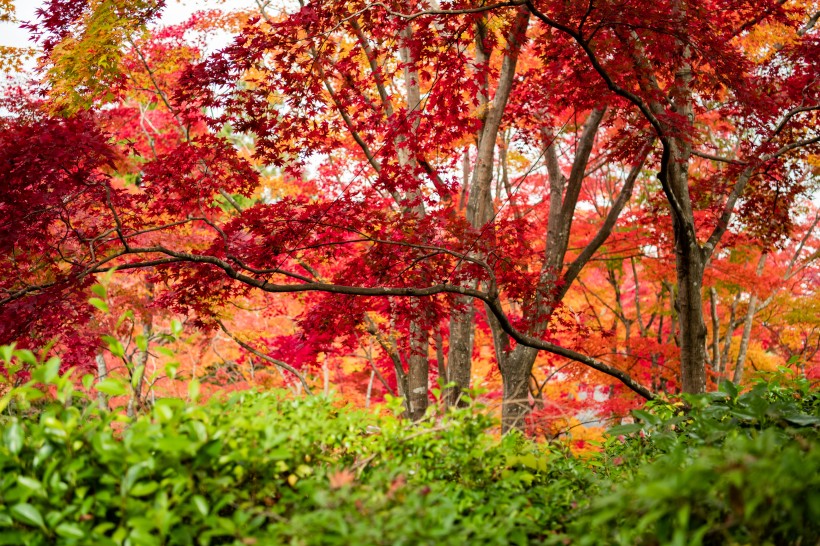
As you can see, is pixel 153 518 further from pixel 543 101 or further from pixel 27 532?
pixel 543 101

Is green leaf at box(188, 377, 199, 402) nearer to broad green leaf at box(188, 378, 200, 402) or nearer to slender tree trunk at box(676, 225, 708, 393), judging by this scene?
broad green leaf at box(188, 378, 200, 402)

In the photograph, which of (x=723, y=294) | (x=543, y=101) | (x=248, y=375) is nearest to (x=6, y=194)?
(x=543, y=101)

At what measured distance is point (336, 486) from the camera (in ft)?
5.93

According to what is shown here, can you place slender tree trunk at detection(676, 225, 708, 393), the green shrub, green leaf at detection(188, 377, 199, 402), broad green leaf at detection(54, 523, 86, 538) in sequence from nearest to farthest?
the green shrub → broad green leaf at detection(54, 523, 86, 538) → green leaf at detection(188, 377, 199, 402) → slender tree trunk at detection(676, 225, 708, 393)

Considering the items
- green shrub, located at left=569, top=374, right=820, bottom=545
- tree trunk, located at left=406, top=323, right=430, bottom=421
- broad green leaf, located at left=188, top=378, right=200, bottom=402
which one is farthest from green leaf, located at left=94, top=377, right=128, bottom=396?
tree trunk, located at left=406, top=323, right=430, bottom=421

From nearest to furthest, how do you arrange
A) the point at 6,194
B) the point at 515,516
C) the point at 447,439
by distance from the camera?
the point at 515,516 → the point at 447,439 → the point at 6,194

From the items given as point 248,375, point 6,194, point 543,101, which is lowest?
point 248,375

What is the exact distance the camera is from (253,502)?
2000 millimetres

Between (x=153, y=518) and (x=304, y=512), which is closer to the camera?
(x=153, y=518)

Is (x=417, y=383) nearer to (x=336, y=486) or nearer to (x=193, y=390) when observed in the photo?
(x=193, y=390)

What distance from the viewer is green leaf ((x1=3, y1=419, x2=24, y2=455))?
6.16 feet

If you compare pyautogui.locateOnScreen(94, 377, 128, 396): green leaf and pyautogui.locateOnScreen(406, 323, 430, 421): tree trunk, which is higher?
pyautogui.locateOnScreen(94, 377, 128, 396): green leaf

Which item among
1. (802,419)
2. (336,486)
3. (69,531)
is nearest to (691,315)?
(802,419)

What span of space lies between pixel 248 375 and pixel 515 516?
11360 millimetres
